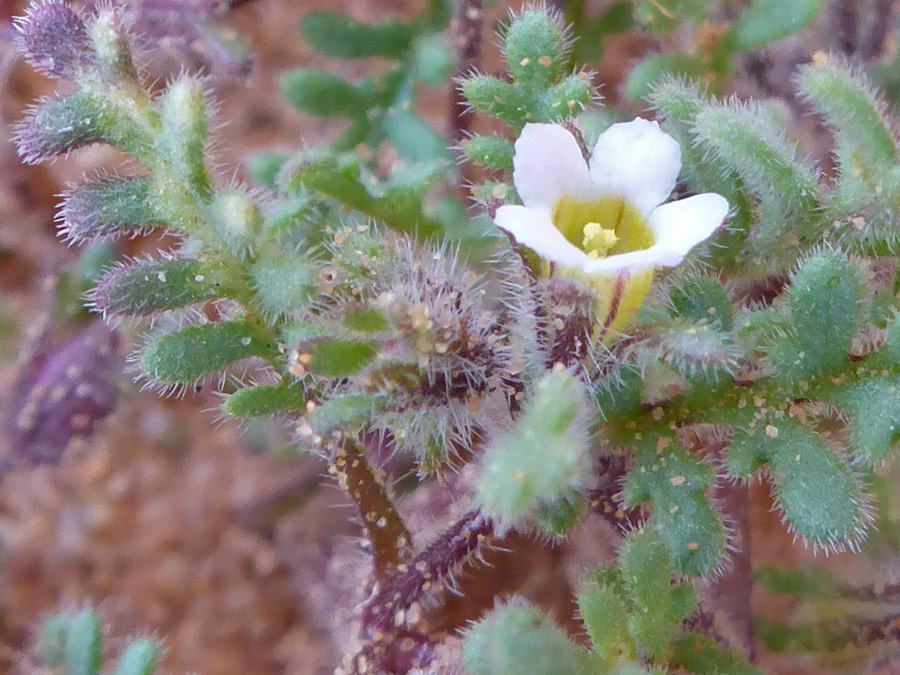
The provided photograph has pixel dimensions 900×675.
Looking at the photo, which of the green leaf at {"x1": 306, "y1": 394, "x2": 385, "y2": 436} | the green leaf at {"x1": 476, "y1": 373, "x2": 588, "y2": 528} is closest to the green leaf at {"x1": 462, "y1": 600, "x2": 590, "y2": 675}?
the green leaf at {"x1": 476, "y1": 373, "x2": 588, "y2": 528}

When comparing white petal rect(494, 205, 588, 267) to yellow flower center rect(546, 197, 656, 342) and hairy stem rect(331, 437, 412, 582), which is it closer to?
yellow flower center rect(546, 197, 656, 342)

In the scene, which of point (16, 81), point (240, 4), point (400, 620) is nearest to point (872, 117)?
point (400, 620)

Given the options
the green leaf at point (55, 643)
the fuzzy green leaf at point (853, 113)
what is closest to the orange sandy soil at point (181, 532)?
the green leaf at point (55, 643)

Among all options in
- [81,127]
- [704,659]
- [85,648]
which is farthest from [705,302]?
[85,648]

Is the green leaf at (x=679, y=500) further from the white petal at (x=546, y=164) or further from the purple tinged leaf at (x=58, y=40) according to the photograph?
the purple tinged leaf at (x=58, y=40)

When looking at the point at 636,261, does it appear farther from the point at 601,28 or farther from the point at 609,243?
the point at 601,28
